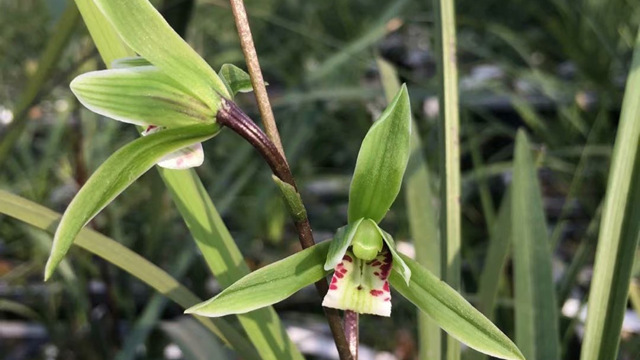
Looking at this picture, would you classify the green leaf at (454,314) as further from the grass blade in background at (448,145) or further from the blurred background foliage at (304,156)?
the blurred background foliage at (304,156)

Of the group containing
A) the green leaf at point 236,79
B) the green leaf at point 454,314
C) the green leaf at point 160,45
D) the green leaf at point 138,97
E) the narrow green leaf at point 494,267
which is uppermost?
the narrow green leaf at point 494,267

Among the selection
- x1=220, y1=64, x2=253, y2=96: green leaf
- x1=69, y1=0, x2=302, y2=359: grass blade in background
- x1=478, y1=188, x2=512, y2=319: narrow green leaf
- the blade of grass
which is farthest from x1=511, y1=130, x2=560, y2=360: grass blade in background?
the blade of grass

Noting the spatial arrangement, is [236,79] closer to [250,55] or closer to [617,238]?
[250,55]

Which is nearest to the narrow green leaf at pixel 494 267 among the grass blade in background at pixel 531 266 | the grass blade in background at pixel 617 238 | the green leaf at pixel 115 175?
the grass blade in background at pixel 531 266

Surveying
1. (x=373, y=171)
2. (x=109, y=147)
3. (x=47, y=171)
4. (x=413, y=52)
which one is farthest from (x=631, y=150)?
(x=413, y=52)

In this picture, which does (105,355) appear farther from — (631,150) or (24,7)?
(24,7)

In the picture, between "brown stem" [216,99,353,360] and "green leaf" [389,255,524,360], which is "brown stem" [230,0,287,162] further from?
"green leaf" [389,255,524,360]

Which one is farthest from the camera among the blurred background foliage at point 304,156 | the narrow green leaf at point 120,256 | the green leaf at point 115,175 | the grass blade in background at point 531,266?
the blurred background foliage at point 304,156

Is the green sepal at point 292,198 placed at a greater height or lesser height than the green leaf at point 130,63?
lesser

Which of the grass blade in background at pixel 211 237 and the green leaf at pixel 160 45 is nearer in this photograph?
the green leaf at pixel 160 45
